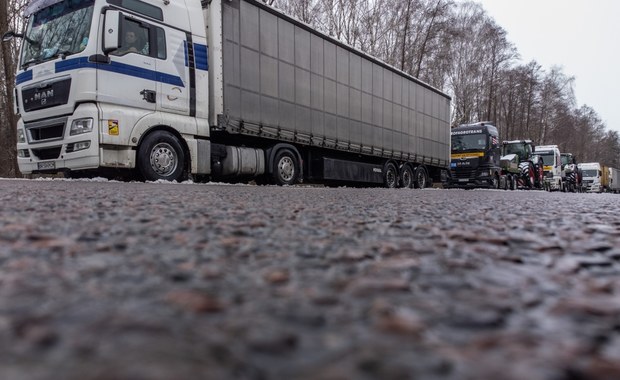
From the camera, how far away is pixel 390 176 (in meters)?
14.1

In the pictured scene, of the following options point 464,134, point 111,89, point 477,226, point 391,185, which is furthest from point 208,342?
point 464,134

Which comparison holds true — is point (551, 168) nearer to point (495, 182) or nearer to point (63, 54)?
→ point (495, 182)

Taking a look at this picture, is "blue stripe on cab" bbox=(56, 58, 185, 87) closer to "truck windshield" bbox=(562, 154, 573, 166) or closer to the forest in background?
the forest in background

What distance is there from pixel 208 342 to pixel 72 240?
0.88 meters

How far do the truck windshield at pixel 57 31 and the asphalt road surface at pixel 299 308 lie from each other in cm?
670

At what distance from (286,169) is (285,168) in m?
0.04

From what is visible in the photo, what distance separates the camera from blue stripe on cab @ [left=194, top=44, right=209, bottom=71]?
805 centimetres

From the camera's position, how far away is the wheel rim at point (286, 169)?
9620 millimetres

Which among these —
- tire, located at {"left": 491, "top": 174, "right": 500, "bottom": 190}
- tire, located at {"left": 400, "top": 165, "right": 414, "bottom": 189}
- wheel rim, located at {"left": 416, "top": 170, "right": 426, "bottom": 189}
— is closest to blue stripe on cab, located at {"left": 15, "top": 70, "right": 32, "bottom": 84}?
tire, located at {"left": 400, "top": 165, "right": 414, "bottom": 189}

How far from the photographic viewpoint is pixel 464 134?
64.8 feet

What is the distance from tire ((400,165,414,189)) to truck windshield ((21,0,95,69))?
34.3ft

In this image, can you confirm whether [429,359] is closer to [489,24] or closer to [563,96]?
[489,24]

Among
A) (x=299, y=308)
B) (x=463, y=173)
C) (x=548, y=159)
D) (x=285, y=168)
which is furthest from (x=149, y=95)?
(x=548, y=159)

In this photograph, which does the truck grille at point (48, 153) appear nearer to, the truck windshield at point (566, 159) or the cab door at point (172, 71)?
the cab door at point (172, 71)
